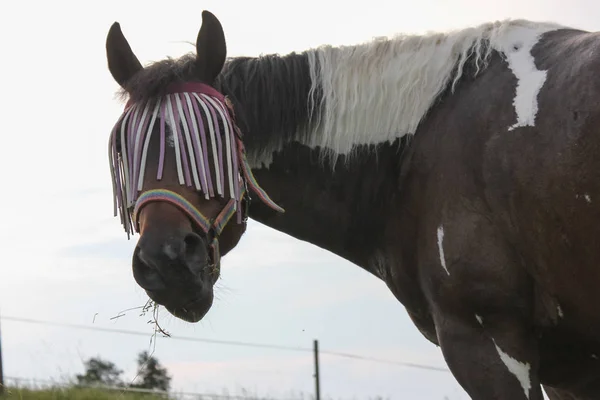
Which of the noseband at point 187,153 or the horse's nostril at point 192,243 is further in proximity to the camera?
the noseband at point 187,153

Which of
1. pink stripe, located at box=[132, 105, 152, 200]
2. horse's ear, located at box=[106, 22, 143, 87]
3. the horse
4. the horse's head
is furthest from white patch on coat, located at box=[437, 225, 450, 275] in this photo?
horse's ear, located at box=[106, 22, 143, 87]

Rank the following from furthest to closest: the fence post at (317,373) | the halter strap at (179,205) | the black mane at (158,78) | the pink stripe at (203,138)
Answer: the fence post at (317,373) < the black mane at (158,78) < the pink stripe at (203,138) < the halter strap at (179,205)

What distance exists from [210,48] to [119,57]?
0.45 m

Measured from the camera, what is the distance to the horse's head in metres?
3.02

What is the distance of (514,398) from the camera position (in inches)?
123

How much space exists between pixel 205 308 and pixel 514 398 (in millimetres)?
1298

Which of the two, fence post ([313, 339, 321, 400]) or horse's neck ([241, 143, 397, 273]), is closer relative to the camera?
horse's neck ([241, 143, 397, 273])

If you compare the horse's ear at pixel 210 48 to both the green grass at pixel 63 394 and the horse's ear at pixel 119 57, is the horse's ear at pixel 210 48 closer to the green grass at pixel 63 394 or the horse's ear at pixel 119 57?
the horse's ear at pixel 119 57

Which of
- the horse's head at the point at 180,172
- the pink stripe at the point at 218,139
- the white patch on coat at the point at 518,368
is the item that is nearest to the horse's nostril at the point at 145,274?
the horse's head at the point at 180,172

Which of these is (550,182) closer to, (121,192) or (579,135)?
(579,135)

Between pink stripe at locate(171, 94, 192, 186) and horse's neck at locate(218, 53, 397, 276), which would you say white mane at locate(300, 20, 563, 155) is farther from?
A: pink stripe at locate(171, 94, 192, 186)

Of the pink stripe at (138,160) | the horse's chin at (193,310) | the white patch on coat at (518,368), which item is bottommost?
the white patch on coat at (518,368)

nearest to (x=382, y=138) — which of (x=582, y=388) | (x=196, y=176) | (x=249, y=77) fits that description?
(x=249, y=77)

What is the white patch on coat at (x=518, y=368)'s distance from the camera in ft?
10.2
